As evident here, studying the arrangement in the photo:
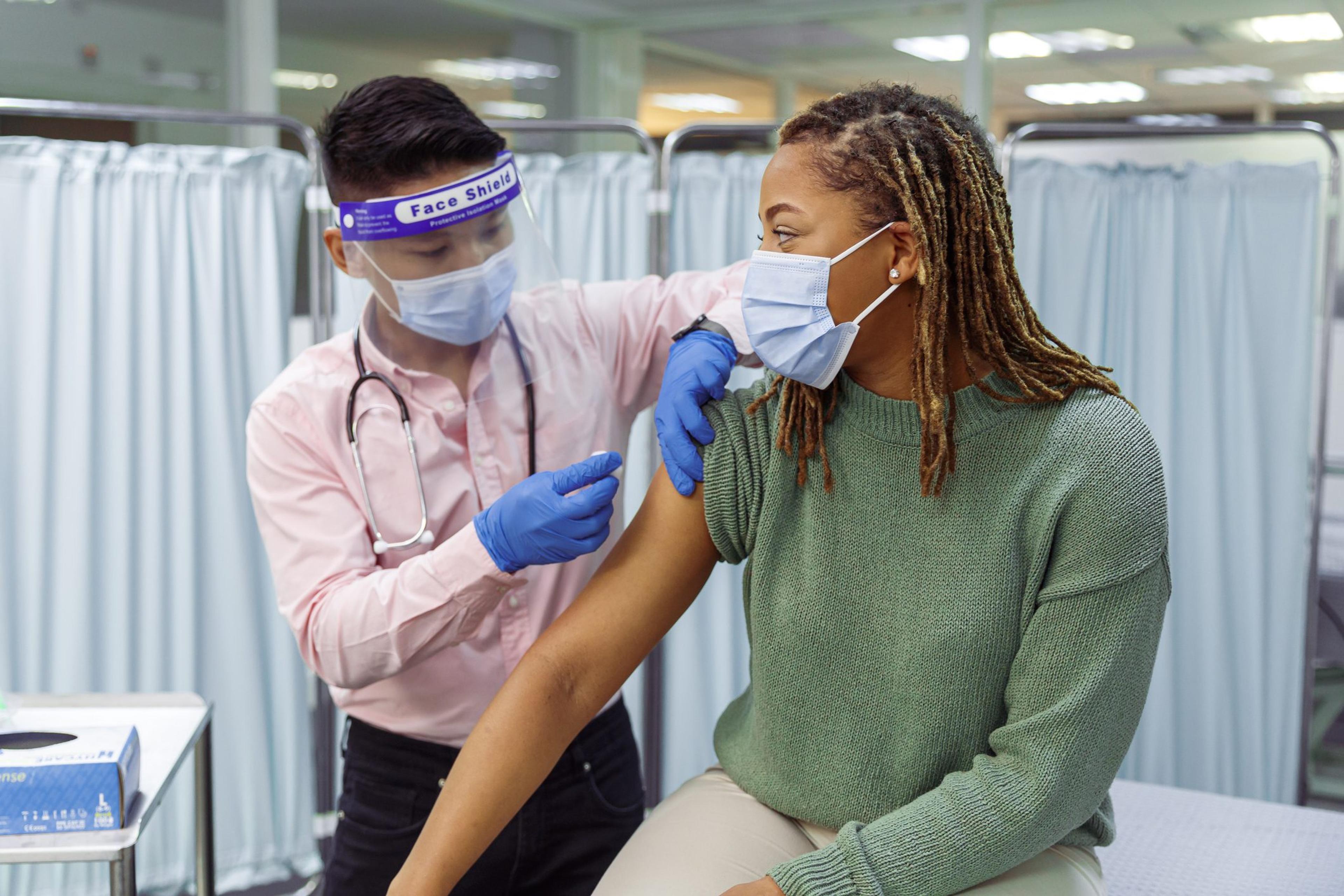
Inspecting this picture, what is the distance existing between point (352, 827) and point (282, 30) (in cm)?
317

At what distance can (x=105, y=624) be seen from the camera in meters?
2.62

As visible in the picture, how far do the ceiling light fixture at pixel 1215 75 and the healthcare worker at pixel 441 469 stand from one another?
2.97 m

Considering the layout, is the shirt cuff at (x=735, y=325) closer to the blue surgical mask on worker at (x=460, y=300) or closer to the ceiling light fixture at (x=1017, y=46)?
the blue surgical mask on worker at (x=460, y=300)

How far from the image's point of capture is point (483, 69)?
4508 millimetres

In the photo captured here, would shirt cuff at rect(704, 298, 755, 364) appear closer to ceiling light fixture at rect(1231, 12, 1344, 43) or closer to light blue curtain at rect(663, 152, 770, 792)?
light blue curtain at rect(663, 152, 770, 792)

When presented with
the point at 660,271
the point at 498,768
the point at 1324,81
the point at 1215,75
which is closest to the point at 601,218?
the point at 660,271

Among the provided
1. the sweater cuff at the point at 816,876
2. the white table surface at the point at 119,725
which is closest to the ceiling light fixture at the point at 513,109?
the white table surface at the point at 119,725

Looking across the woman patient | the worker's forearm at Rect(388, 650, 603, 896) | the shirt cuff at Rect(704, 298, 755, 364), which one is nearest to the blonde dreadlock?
the woman patient

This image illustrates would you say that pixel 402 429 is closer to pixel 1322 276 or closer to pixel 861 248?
pixel 861 248

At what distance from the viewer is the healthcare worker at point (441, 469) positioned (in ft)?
4.60

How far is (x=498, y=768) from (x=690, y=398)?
1.51 feet

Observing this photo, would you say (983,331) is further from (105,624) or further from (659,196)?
(105,624)

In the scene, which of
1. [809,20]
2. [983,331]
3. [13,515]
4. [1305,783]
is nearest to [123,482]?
[13,515]

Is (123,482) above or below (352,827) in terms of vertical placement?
above
